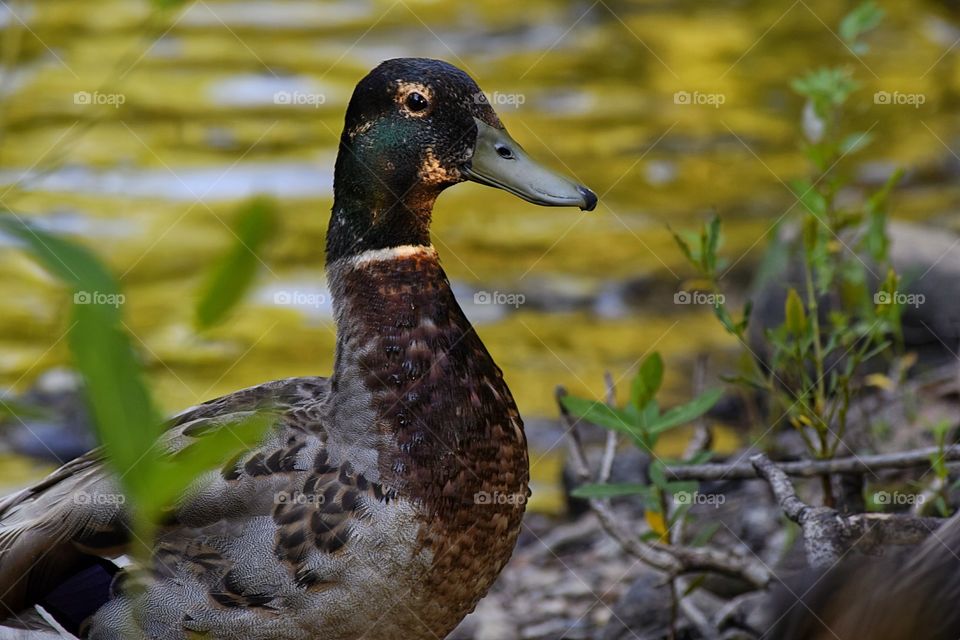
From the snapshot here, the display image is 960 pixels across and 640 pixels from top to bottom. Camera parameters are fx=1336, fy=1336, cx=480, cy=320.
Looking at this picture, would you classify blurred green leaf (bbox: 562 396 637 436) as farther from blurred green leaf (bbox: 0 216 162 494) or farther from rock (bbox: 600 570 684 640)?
blurred green leaf (bbox: 0 216 162 494)

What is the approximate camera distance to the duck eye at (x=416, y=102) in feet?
9.87

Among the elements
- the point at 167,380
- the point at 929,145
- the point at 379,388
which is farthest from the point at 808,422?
the point at 929,145

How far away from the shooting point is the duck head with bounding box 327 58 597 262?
3.01 meters

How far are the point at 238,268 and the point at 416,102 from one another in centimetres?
215

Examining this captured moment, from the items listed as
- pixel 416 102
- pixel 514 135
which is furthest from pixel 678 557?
pixel 514 135

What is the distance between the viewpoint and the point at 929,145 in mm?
7973

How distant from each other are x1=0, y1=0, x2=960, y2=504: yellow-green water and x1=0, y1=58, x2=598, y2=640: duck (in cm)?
169

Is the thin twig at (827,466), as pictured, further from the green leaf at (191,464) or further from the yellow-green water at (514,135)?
the green leaf at (191,464)

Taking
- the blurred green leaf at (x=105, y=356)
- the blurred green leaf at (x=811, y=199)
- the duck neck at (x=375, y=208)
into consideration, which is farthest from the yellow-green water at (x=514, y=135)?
the blurred green leaf at (x=105, y=356)

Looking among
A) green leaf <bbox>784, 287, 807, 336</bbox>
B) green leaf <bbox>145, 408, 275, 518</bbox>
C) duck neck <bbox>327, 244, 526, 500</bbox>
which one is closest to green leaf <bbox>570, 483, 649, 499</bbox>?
duck neck <bbox>327, 244, 526, 500</bbox>

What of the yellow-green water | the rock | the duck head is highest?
the yellow-green water

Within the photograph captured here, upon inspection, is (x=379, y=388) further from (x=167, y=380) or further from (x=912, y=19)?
(x=912, y=19)

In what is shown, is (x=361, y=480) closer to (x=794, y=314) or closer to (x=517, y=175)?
(x=517, y=175)

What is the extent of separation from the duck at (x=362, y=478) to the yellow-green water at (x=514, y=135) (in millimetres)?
1687
